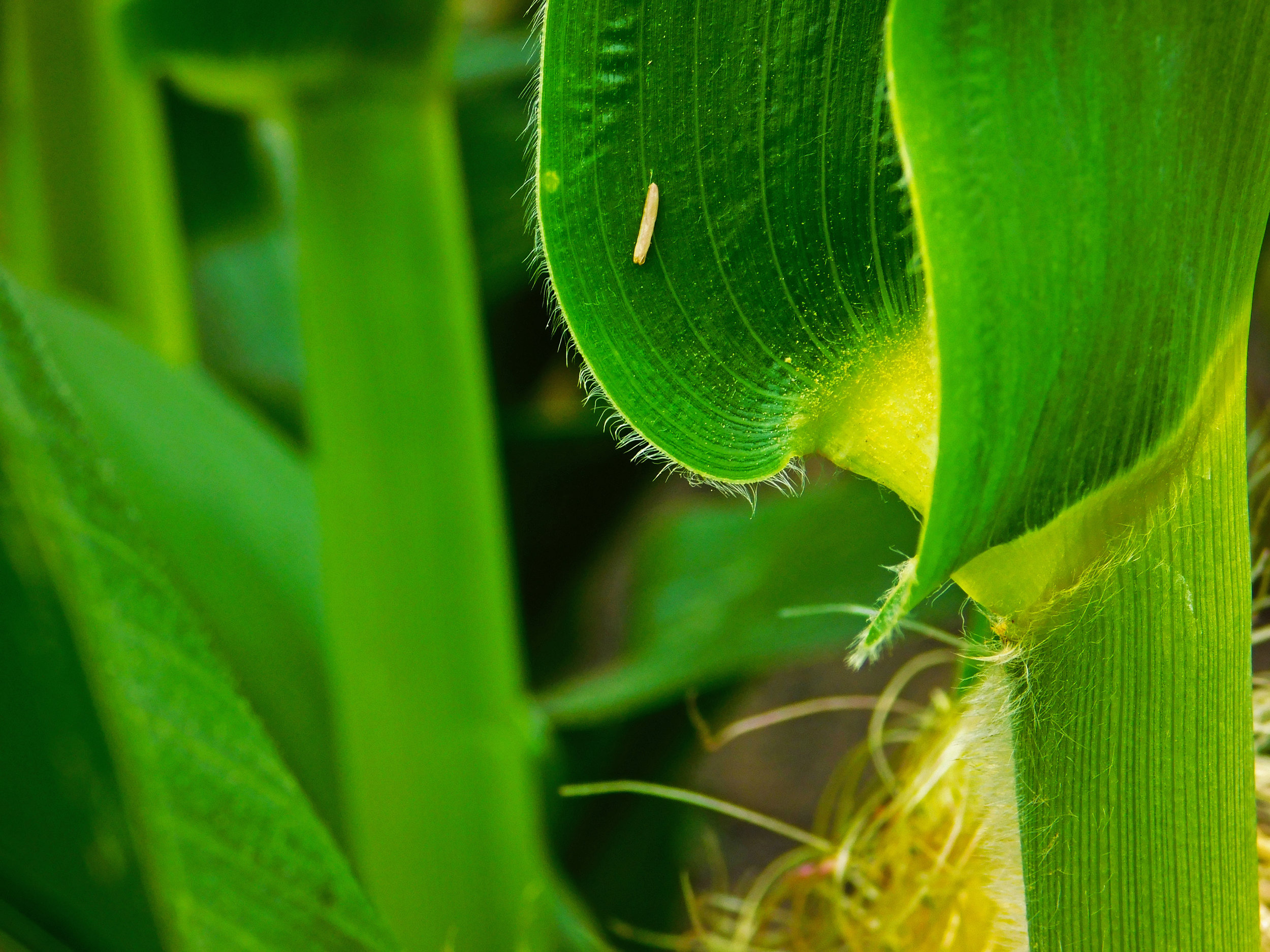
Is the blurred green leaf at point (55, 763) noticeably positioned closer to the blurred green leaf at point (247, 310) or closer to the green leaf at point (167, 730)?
the green leaf at point (167, 730)

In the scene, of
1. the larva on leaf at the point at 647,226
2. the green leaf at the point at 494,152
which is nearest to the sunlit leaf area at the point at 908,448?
the larva on leaf at the point at 647,226

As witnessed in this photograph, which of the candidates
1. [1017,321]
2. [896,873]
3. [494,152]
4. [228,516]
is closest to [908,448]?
[1017,321]

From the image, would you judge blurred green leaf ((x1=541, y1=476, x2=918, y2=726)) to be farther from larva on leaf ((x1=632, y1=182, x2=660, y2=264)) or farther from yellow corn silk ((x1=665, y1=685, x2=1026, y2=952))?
larva on leaf ((x1=632, y1=182, x2=660, y2=264))

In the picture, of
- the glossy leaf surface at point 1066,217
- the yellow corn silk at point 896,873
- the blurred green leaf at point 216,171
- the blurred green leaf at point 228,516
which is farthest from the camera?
the blurred green leaf at point 216,171

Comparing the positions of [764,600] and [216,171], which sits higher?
[216,171]

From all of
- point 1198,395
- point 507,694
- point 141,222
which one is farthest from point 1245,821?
point 141,222

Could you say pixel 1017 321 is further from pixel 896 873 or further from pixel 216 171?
pixel 216 171

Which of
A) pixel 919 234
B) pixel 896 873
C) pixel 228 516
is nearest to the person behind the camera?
pixel 919 234
